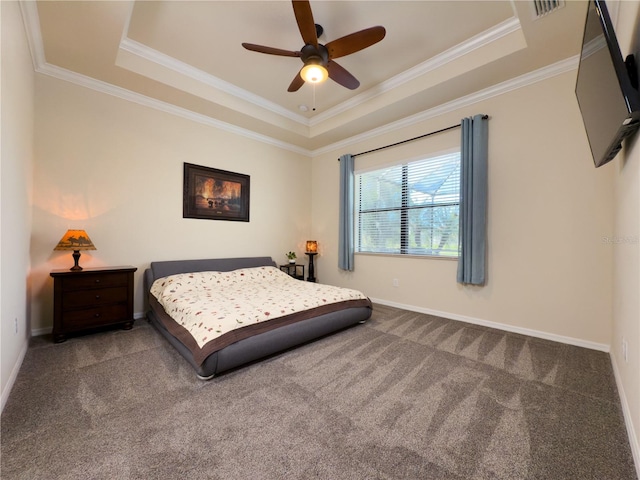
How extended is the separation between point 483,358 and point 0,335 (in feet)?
11.5

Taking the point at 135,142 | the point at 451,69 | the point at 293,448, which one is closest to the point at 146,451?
the point at 293,448

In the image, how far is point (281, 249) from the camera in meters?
4.94

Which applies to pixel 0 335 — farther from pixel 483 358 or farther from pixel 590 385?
pixel 590 385

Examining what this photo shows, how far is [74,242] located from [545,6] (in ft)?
15.4

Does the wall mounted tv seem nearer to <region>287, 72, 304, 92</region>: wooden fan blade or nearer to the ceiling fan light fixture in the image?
the ceiling fan light fixture

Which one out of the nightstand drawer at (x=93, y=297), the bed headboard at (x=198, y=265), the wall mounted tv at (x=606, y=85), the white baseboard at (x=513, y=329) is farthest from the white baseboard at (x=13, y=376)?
the white baseboard at (x=513, y=329)

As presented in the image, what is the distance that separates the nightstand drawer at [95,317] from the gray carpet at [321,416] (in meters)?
0.26

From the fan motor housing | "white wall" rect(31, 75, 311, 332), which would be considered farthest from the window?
the fan motor housing

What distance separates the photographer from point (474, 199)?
3.17 metres

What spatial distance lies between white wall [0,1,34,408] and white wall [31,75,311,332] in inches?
12.6

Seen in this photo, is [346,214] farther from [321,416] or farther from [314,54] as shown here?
[321,416]

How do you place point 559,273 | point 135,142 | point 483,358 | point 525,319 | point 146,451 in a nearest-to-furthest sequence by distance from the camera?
point 146,451 < point 483,358 < point 559,273 < point 525,319 < point 135,142

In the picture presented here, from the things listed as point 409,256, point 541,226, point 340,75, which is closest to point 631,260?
point 541,226

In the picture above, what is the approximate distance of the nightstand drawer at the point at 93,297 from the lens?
261cm
